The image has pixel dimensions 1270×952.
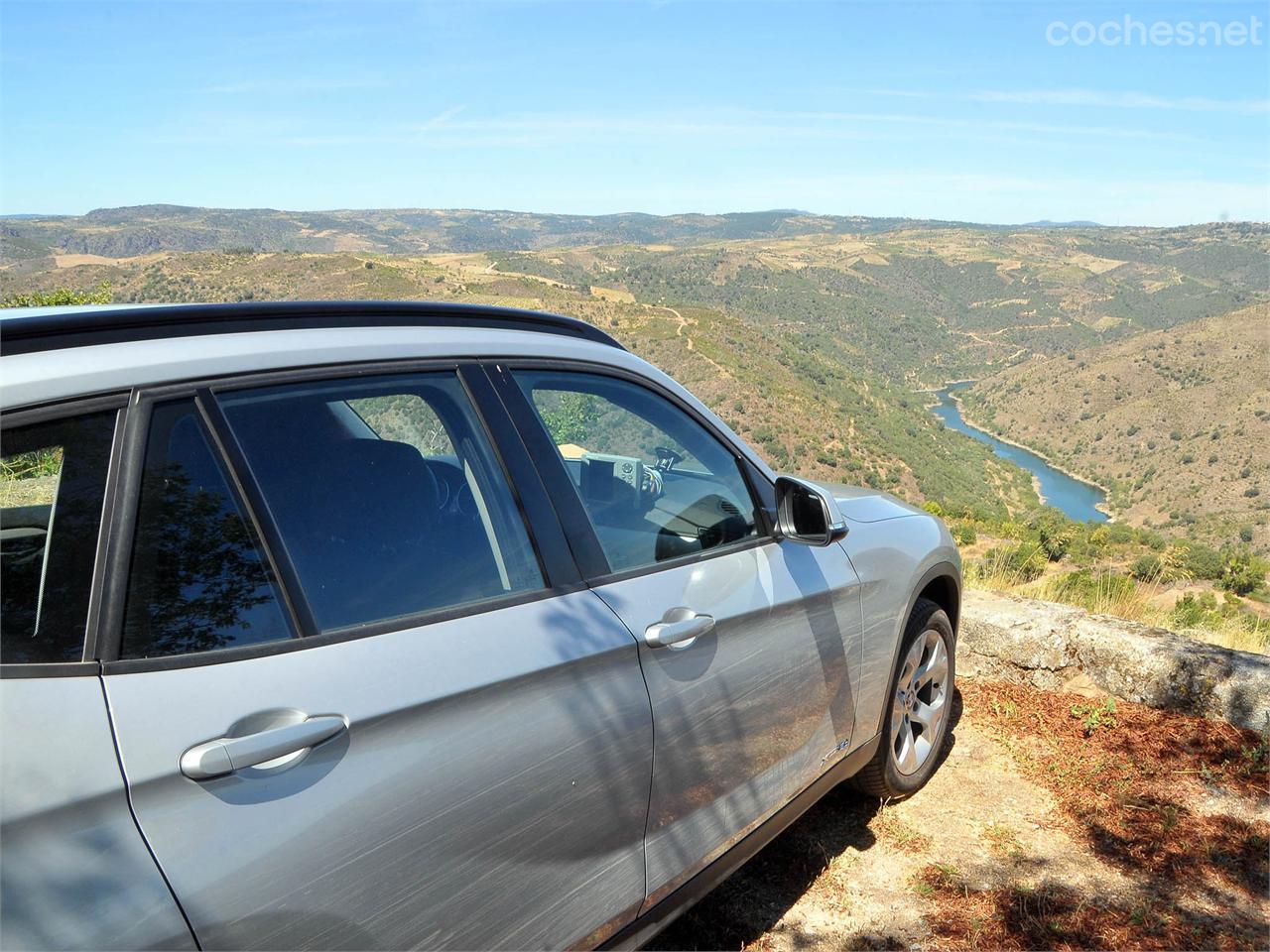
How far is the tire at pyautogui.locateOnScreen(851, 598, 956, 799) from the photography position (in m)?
3.21

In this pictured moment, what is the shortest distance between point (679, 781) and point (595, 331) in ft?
3.94

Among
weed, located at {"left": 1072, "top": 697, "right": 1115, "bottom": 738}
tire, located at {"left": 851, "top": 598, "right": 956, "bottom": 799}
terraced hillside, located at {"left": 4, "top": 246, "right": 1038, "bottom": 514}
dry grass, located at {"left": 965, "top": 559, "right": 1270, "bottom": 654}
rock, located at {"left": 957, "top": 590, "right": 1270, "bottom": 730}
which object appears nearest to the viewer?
tire, located at {"left": 851, "top": 598, "right": 956, "bottom": 799}

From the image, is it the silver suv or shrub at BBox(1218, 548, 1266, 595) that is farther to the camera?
shrub at BBox(1218, 548, 1266, 595)

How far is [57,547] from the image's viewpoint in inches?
53.2

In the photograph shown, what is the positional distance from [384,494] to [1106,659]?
3864 mm

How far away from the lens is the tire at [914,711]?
321 cm

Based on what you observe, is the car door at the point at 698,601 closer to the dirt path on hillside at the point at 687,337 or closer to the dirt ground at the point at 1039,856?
the dirt ground at the point at 1039,856

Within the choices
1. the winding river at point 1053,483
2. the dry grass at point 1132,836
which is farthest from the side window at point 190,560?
the winding river at point 1053,483

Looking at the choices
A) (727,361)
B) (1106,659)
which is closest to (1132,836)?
(1106,659)

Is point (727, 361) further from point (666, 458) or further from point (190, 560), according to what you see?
point (190, 560)

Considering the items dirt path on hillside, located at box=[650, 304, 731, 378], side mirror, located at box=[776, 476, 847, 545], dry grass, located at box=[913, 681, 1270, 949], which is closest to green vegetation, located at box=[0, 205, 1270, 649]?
dirt path on hillside, located at box=[650, 304, 731, 378]

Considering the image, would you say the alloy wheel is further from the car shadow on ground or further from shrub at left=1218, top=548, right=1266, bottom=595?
shrub at left=1218, top=548, right=1266, bottom=595

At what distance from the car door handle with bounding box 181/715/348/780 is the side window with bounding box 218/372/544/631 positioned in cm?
19

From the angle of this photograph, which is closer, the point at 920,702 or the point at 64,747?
the point at 64,747
